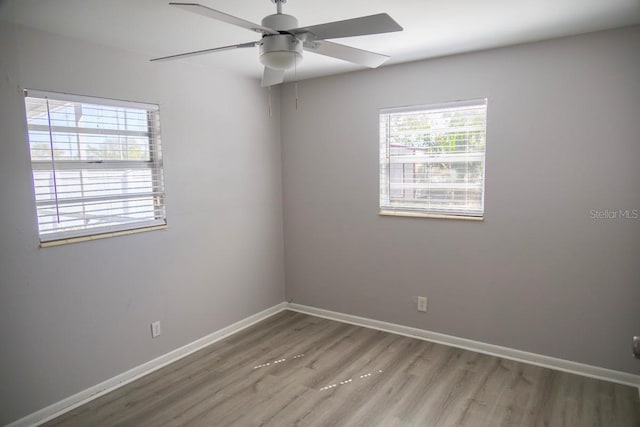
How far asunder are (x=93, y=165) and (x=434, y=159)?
2.57m

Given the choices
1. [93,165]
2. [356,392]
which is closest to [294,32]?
[93,165]

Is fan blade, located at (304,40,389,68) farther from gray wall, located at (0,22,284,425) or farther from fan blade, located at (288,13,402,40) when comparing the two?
gray wall, located at (0,22,284,425)

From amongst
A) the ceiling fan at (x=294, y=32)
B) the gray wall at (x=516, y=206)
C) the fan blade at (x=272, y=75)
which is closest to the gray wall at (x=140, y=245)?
the gray wall at (x=516, y=206)

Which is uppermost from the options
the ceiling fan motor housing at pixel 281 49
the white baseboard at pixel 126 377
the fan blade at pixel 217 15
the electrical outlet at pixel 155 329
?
the fan blade at pixel 217 15

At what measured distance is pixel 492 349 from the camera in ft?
10.6

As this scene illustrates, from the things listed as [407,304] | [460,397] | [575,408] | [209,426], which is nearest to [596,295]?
[575,408]

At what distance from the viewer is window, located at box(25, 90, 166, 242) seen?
2.48 m

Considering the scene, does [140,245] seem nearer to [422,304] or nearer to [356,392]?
[356,392]

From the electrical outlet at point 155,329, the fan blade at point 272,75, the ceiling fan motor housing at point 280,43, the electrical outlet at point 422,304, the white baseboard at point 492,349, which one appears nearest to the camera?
the ceiling fan motor housing at point 280,43

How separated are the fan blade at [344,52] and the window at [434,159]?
1320mm

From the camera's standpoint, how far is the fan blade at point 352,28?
1.61 metres

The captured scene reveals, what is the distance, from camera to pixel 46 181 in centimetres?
249

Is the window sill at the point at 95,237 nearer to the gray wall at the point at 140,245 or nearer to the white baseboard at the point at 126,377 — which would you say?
the gray wall at the point at 140,245

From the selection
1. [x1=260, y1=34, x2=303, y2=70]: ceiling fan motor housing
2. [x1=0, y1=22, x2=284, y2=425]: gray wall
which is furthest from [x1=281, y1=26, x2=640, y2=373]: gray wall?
[x1=260, y1=34, x2=303, y2=70]: ceiling fan motor housing
